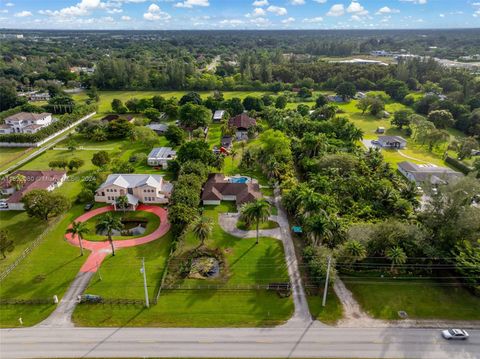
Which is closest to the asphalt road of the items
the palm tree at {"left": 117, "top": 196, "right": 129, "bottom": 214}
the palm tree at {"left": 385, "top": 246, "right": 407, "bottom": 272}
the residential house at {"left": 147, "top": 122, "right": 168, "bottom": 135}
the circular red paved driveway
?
the palm tree at {"left": 385, "top": 246, "right": 407, "bottom": 272}

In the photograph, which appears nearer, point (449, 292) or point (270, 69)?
point (449, 292)

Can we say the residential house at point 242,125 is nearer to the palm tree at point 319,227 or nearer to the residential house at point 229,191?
the residential house at point 229,191

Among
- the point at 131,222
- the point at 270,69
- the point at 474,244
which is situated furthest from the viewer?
the point at 270,69

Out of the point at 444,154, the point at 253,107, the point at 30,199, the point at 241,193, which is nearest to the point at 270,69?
the point at 253,107

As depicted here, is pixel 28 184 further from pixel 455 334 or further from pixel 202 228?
pixel 455 334

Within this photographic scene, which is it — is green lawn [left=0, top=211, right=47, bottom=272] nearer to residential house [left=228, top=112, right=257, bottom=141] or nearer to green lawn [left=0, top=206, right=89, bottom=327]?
green lawn [left=0, top=206, right=89, bottom=327]

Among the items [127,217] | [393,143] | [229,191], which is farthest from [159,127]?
[393,143]

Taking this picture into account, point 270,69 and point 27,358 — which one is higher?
point 270,69

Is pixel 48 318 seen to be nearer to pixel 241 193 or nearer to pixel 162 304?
pixel 162 304

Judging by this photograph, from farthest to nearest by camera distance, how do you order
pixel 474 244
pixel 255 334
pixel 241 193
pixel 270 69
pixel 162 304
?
pixel 270 69 < pixel 241 193 < pixel 474 244 < pixel 162 304 < pixel 255 334
